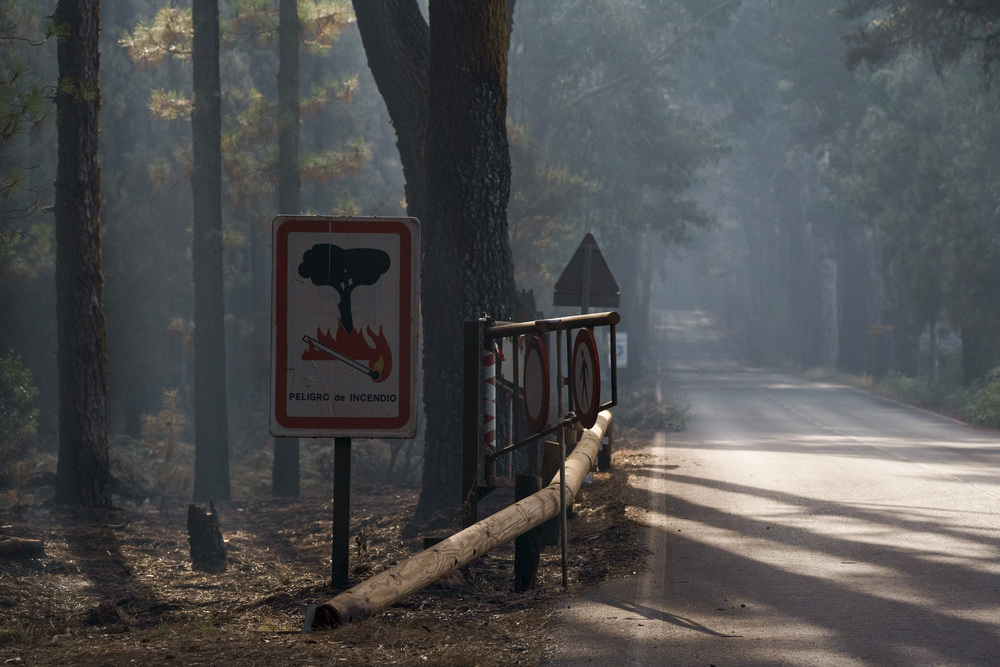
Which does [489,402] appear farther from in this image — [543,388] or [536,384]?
[543,388]

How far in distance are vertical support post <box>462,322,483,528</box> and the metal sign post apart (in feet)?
4.78

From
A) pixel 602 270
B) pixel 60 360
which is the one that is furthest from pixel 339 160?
pixel 60 360

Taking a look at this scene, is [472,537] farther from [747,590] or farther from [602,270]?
[602,270]

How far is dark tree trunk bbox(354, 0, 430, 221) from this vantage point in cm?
1343

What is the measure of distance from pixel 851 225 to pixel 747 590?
49.1m

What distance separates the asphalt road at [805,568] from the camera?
5.79 m

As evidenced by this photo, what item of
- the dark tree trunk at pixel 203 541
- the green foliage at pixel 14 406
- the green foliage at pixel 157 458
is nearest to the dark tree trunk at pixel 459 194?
the dark tree trunk at pixel 203 541

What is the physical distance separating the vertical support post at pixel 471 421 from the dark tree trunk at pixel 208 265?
1457 centimetres

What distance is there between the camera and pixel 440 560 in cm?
586

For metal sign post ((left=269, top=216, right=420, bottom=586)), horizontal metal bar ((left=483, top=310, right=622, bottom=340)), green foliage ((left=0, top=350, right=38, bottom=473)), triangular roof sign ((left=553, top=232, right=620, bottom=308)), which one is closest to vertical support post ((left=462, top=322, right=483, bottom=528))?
horizontal metal bar ((left=483, top=310, right=622, bottom=340))

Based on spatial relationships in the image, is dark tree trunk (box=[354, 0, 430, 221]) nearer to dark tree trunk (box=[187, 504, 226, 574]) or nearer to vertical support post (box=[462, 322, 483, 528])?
dark tree trunk (box=[187, 504, 226, 574])

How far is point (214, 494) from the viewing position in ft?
71.1

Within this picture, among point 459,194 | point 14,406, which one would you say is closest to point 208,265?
point 14,406

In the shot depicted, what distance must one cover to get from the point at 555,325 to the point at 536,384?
20.6 inches
